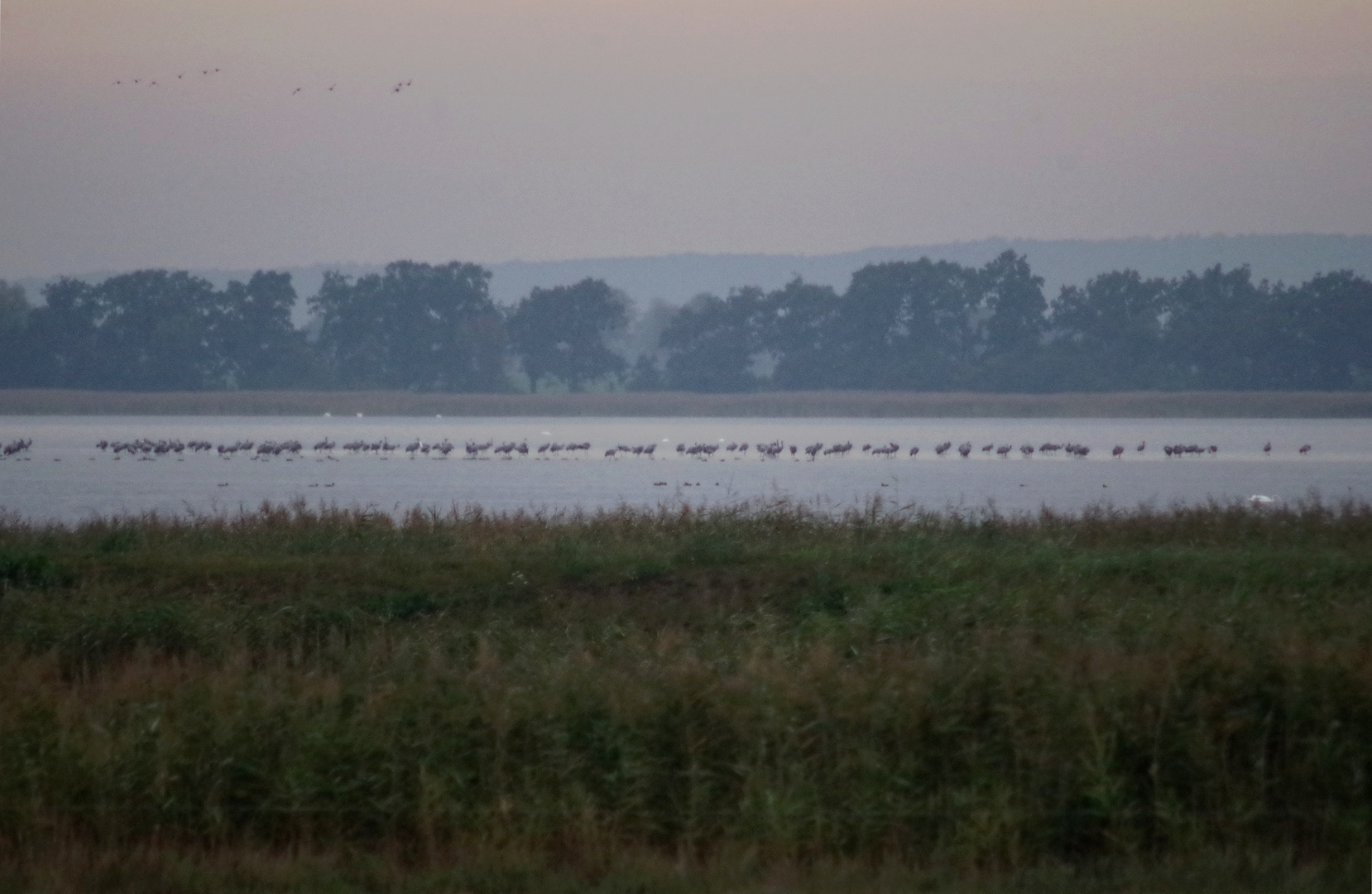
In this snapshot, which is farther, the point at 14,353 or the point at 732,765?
the point at 14,353

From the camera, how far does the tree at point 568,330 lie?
111 m

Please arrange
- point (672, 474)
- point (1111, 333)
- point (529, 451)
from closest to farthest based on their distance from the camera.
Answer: point (672, 474)
point (529, 451)
point (1111, 333)

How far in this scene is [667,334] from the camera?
371 ft

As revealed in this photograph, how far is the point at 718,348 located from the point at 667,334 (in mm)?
4451

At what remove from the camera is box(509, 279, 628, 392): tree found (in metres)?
111

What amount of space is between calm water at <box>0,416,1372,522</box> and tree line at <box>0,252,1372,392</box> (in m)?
19.1

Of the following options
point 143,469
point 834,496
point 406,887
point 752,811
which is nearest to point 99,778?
point 406,887

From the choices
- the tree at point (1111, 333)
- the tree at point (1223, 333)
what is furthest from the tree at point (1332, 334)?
the tree at point (1111, 333)

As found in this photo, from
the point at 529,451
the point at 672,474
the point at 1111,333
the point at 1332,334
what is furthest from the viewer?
the point at 1111,333

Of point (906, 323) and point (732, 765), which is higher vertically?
point (906, 323)

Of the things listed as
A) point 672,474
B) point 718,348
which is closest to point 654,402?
point 718,348

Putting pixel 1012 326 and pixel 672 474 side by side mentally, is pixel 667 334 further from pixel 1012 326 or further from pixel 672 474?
pixel 672 474

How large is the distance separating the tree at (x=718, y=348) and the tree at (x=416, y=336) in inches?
503

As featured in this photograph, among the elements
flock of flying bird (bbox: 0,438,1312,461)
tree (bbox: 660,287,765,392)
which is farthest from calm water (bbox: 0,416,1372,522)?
tree (bbox: 660,287,765,392)
